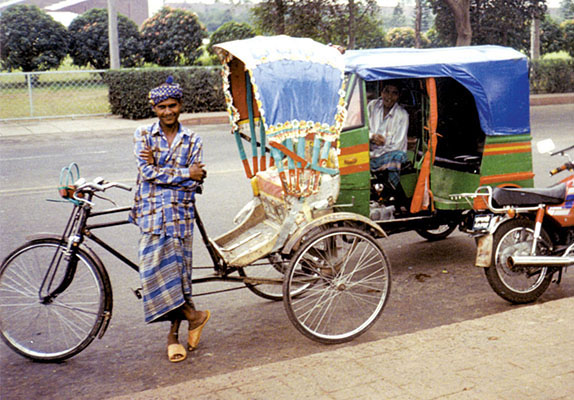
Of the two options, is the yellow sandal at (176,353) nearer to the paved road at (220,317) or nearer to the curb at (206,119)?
the paved road at (220,317)

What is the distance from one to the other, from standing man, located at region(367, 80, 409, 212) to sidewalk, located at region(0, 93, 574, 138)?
11149 mm

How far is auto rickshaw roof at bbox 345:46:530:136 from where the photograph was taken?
19.1 feet

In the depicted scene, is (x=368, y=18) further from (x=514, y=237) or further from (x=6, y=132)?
(x=514, y=237)

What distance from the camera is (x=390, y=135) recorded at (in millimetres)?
6742

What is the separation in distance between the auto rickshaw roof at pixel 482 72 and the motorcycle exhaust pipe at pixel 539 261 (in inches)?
54.2

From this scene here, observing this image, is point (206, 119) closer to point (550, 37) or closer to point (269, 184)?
point (269, 184)

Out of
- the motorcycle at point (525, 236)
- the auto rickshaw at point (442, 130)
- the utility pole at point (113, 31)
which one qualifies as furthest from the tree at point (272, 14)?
the motorcycle at point (525, 236)

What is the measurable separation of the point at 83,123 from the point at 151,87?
2.04 m

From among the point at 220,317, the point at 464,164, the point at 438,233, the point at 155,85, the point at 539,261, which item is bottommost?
the point at 220,317

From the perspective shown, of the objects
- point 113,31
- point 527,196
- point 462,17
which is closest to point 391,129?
point 527,196

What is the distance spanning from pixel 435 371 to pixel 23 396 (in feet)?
7.66

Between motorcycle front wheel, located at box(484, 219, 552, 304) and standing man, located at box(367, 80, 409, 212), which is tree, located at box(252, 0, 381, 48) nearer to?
standing man, located at box(367, 80, 409, 212)

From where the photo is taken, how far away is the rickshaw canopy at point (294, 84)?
4715 millimetres

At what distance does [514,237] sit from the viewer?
5441 mm
